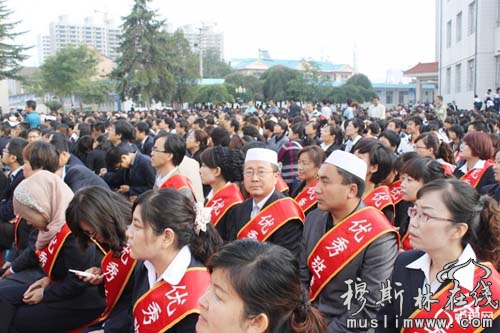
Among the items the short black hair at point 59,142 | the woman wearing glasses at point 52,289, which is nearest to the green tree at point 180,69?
the short black hair at point 59,142

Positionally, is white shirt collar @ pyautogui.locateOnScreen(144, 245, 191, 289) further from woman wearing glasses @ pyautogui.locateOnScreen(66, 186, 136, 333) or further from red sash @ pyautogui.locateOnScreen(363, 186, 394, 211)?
red sash @ pyautogui.locateOnScreen(363, 186, 394, 211)

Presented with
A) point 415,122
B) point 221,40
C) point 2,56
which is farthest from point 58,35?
point 415,122

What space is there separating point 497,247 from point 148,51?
35095 mm

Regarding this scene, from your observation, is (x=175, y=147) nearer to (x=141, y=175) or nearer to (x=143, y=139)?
(x=141, y=175)

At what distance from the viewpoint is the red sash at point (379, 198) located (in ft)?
14.7

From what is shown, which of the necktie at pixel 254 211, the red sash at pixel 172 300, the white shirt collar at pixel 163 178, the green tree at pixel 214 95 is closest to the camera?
the red sash at pixel 172 300

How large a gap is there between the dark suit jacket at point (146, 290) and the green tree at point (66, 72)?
3633 centimetres

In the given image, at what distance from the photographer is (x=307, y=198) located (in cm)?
510

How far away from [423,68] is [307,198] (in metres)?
42.9

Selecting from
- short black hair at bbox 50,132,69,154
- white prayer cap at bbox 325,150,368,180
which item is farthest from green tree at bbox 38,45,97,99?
white prayer cap at bbox 325,150,368,180

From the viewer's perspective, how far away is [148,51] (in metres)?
35.8

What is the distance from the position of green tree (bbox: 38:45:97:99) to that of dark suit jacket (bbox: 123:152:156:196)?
32991mm

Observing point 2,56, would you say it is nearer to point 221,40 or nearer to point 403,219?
point 403,219

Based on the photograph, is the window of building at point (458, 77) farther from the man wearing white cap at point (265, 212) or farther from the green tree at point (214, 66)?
the green tree at point (214, 66)
